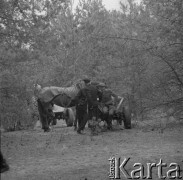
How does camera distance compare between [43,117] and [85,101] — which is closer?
[85,101]

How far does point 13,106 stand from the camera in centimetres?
1477

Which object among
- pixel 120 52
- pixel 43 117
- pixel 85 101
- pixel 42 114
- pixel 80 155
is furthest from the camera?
pixel 120 52

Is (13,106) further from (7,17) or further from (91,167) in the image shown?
(91,167)

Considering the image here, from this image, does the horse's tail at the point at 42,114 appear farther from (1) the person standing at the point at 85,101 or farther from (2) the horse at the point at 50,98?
(1) the person standing at the point at 85,101

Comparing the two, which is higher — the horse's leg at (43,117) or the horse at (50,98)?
the horse at (50,98)

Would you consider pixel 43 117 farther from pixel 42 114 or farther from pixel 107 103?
pixel 107 103

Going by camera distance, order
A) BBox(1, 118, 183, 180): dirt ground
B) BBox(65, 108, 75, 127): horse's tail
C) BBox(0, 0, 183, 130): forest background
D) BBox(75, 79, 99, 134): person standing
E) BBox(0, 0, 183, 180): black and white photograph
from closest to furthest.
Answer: BBox(1, 118, 183, 180): dirt ground, BBox(0, 0, 183, 180): black and white photograph, BBox(0, 0, 183, 130): forest background, BBox(75, 79, 99, 134): person standing, BBox(65, 108, 75, 127): horse's tail

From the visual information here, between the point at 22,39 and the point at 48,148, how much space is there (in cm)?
392

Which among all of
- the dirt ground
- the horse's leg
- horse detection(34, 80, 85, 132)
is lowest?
the dirt ground

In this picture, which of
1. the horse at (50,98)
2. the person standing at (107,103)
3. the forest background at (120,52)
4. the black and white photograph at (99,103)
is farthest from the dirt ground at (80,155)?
the horse at (50,98)

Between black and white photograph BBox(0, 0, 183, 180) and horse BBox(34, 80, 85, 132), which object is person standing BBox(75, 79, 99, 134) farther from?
horse BBox(34, 80, 85, 132)

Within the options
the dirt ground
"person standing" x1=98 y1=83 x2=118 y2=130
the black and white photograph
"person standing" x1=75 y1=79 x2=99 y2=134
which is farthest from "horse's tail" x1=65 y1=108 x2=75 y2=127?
the dirt ground

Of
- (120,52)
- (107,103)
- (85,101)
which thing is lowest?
(107,103)

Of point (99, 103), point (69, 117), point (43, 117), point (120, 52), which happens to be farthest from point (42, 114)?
point (120, 52)
